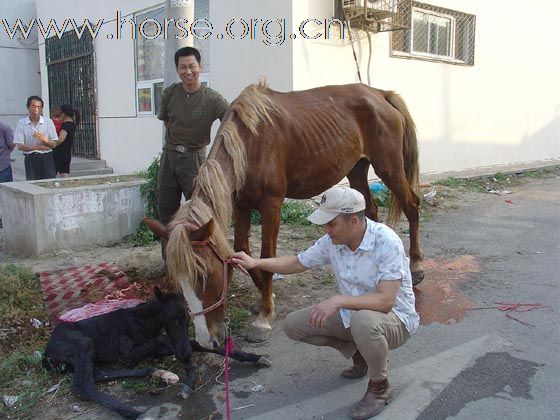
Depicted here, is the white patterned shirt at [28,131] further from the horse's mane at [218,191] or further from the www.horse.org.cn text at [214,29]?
the horse's mane at [218,191]

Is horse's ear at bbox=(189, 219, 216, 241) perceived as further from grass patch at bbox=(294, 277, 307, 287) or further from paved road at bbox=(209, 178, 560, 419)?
grass patch at bbox=(294, 277, 307, 287)

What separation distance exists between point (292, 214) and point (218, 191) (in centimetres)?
380

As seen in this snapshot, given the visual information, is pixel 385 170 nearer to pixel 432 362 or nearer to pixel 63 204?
pixel 432 362

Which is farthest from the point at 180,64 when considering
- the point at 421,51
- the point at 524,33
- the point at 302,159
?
the point at 524,33

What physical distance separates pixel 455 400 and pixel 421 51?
8.07 m

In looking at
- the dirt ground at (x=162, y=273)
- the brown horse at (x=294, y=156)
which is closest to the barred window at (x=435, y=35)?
the dirt ground at (x=162, y=273)

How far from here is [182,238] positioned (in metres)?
2.82

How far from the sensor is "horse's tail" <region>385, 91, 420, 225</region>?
5.23m

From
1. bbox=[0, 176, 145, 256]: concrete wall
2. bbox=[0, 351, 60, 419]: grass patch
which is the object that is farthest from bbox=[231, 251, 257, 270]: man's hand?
bbox=[0, 176, 145, 256]: concrete wall

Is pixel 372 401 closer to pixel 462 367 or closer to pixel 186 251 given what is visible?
pixel 462 367

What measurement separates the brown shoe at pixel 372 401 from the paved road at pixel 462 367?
5 centimetres

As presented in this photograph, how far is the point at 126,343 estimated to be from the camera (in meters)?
3.29

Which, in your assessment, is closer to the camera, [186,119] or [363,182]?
[186,119]

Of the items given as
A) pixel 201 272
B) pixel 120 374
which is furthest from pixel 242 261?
pixel 120 374
